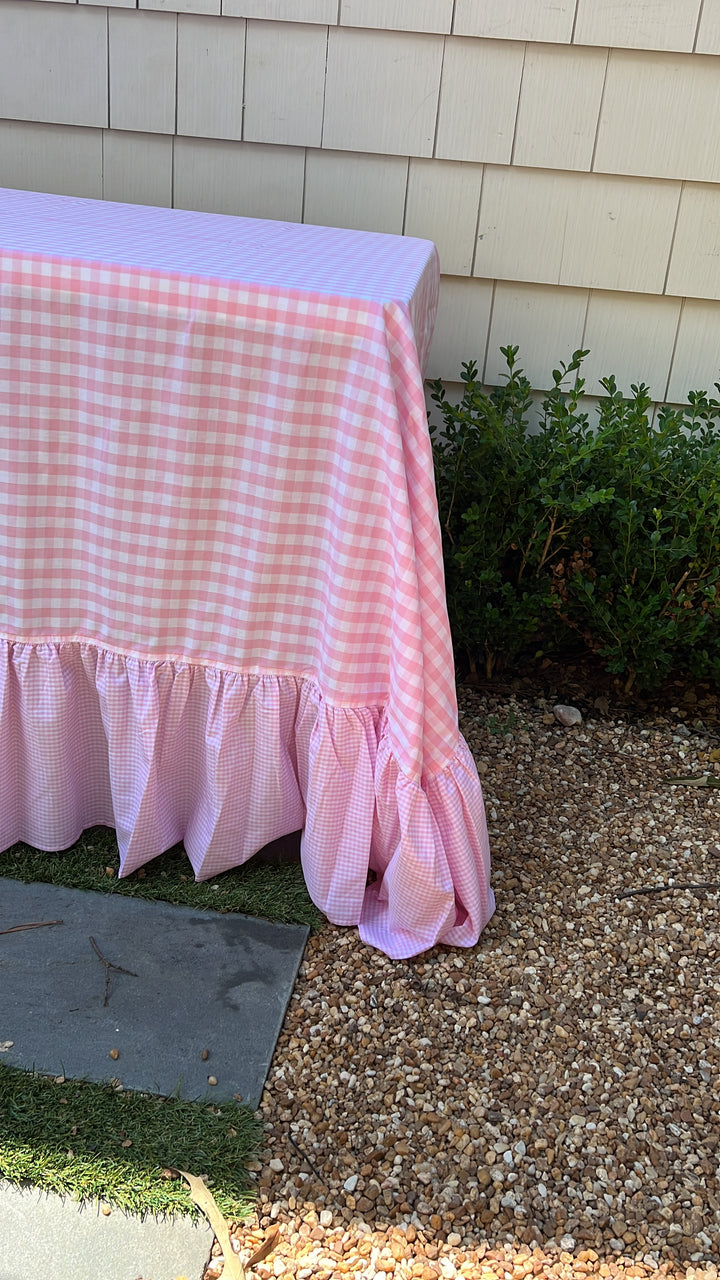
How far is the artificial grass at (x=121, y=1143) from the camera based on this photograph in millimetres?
1366

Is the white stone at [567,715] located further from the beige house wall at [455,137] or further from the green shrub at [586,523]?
the beige house wall at [455,137]

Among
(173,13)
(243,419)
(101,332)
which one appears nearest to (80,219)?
(101,332)

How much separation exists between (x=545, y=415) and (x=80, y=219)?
1168 millimetres

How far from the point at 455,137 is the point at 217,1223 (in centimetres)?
224

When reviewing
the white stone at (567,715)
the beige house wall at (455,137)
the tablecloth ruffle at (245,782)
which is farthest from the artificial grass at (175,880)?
the beige house wall at (455,137)

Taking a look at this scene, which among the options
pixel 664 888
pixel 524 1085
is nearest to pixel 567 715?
pixel 664 888

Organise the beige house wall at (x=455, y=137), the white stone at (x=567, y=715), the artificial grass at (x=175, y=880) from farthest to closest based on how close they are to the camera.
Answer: the white stone at (x=567, y=715) → the beige house wall at (x=455, y=137) → the artificial grass at (x=175, y=880)

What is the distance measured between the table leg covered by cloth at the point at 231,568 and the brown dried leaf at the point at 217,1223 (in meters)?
0.54

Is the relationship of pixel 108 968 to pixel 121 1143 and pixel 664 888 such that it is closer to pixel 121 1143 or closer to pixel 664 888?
pixel 121 1143

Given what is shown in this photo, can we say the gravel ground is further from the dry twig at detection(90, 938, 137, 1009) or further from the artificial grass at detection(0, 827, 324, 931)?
the dry twig at detection(90, 938, 137, 1009)

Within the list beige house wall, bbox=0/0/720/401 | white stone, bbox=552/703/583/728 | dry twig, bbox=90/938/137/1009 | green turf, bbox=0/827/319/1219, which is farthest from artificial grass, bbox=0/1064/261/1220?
beige house wall, bbox=0/0/720/401

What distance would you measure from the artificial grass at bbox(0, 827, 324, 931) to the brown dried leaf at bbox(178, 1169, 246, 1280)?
0.53 metres

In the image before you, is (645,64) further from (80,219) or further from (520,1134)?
(520,1134)

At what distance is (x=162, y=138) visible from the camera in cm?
254
